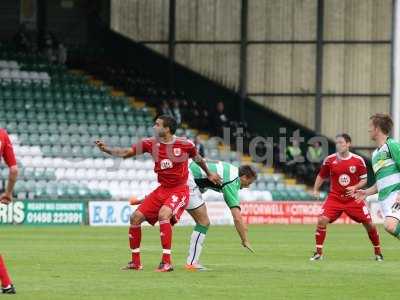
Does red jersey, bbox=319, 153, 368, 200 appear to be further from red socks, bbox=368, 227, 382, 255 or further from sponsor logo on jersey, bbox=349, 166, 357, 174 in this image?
red socks, bbox=368, 227, 382, 255

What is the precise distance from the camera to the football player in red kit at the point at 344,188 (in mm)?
20609

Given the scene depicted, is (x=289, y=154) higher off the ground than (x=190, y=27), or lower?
lower

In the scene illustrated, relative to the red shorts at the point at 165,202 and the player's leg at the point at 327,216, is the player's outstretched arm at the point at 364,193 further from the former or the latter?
the player's leg at the point at 327,216

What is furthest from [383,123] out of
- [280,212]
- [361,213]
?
[280,212]

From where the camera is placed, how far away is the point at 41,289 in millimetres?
13781

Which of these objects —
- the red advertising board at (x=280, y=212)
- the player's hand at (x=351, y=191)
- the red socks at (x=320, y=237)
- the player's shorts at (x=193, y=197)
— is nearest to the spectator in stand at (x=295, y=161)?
the red advertising board at (x=280, y=212)

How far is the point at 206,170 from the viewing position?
16.6 metres

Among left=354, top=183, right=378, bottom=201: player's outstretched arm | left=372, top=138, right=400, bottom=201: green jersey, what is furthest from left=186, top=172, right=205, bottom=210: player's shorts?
left=372, top=138, right=400, bottom=201: green jersey

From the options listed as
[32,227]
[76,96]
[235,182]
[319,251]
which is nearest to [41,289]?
[235,182]

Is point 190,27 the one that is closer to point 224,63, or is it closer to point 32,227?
point 224,63

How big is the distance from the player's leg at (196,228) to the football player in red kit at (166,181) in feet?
1.12

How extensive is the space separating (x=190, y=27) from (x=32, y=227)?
1304 cm

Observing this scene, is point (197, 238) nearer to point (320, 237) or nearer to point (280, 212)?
point (320, 237)

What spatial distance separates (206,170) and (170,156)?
0.56 m
